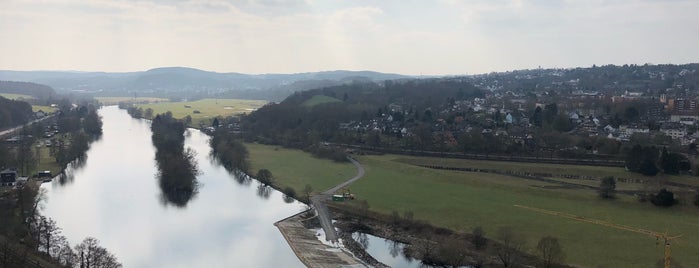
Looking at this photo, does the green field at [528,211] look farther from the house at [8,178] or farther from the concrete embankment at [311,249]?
the house at [8,178]

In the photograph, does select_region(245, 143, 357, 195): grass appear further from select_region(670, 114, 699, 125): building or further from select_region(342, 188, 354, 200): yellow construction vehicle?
select_region(670, 114, 699, 125): building

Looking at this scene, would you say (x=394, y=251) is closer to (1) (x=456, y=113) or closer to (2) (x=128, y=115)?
(1) (x=456, y=113)

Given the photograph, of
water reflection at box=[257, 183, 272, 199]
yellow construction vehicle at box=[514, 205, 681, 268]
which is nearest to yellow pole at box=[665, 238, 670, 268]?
yellow construction vehicle at box=[514, 205, 681, 268]

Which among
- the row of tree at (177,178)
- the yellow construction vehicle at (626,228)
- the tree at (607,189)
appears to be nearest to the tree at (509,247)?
the yellow construction vehicle at (626,228)

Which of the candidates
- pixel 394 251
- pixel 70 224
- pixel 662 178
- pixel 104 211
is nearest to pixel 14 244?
pixel 70 224

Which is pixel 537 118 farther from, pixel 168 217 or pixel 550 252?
pixel 168 217

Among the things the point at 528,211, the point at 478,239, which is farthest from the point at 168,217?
the point at 528,211
